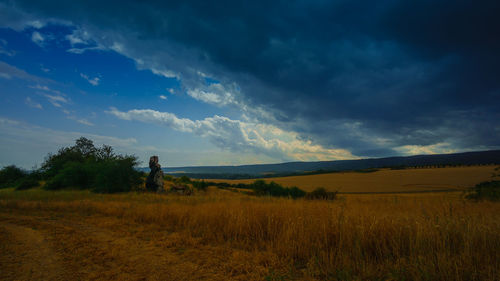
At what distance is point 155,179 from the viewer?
2592 centimetres

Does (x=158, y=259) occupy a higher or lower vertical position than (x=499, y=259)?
lower

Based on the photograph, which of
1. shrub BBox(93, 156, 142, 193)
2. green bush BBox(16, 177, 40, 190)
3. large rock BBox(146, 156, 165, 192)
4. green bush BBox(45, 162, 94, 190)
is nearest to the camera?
shrub BBox(93, 156, 142, 193)

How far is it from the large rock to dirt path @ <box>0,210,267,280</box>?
19.1 m

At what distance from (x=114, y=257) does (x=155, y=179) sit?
23.1 metres

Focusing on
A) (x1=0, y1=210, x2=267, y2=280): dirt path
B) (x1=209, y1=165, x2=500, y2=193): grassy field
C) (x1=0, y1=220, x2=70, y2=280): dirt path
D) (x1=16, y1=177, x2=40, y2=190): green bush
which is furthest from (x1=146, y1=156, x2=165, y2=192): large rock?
(x1=209, y1=165, x2=500, y2=193): grassy field

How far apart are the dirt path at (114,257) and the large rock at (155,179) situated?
19.1m

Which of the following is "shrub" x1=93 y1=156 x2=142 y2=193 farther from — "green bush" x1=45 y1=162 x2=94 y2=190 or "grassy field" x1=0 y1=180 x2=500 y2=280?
"grassy field" x1=0 y1=180 x2=500 y2=280

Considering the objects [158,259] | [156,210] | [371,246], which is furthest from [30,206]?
[371,246]

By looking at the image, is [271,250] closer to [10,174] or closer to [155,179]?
[155,179]

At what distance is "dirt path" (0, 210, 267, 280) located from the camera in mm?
3819

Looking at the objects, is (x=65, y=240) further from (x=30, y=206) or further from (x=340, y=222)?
(x=30, y=206)

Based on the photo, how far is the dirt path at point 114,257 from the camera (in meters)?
3.82

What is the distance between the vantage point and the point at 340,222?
500 centimetres

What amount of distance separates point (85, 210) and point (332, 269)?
13032 millimetres
